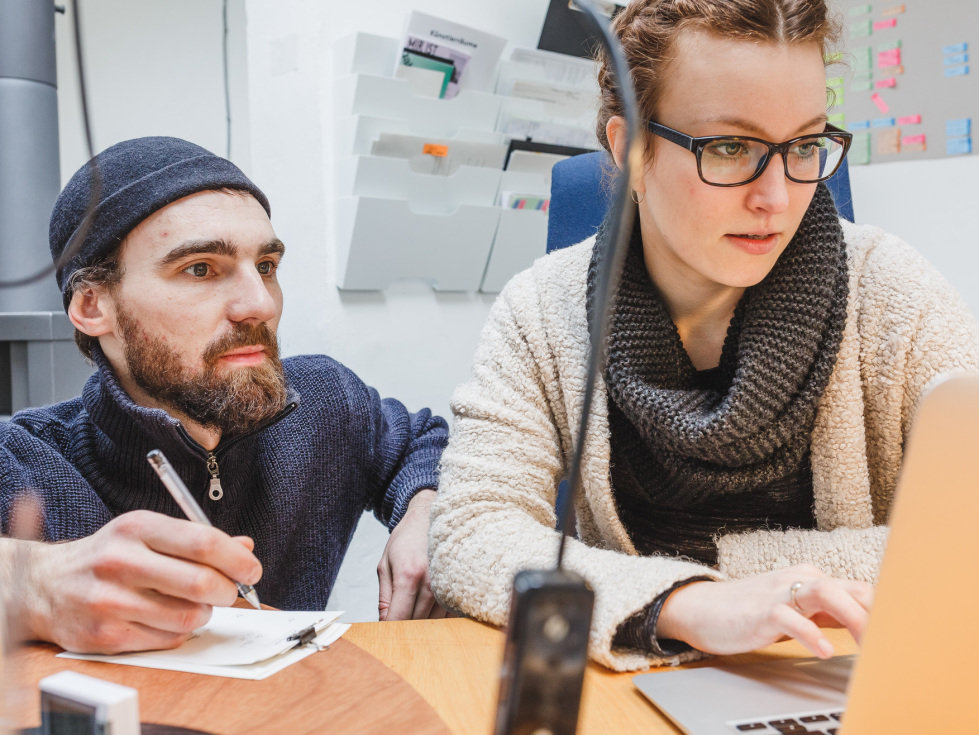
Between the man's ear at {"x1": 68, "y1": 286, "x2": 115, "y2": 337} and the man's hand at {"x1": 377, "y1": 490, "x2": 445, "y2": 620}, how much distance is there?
1.53ft

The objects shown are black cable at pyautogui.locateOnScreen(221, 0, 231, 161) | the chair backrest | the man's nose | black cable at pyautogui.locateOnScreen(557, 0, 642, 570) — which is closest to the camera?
black cable at pyautogui.locateOnScreen(557, 0, 642, 570)

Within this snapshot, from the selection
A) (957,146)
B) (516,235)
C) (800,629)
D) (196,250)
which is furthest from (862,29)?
(800,629)

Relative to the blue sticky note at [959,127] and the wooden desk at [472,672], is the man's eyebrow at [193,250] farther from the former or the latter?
the blue sticky note at [959,127]

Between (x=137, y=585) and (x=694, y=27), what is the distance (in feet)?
2.52

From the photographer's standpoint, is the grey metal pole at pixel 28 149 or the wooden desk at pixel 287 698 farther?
the grey metal pole at pixel 28 149

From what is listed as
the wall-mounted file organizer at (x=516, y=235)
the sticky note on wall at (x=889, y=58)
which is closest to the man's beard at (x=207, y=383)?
the wall-mounted file organizer at (x=516, y=235)

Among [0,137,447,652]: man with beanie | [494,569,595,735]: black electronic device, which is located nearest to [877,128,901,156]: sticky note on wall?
[0,137,447,652]: man with beanie

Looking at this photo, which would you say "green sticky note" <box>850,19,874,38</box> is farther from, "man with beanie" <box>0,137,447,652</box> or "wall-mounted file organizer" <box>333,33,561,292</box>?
"man with beanie" <box>0,137,447,652</box>

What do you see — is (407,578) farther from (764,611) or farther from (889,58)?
(889,58)

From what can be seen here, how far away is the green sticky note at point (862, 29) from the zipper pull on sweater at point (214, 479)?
1.75 meters

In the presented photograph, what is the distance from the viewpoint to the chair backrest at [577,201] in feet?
4.24

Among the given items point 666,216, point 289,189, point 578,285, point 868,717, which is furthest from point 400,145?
point 868,717

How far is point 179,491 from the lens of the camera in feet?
2.13

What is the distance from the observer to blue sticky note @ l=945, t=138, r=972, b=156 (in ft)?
5.67
